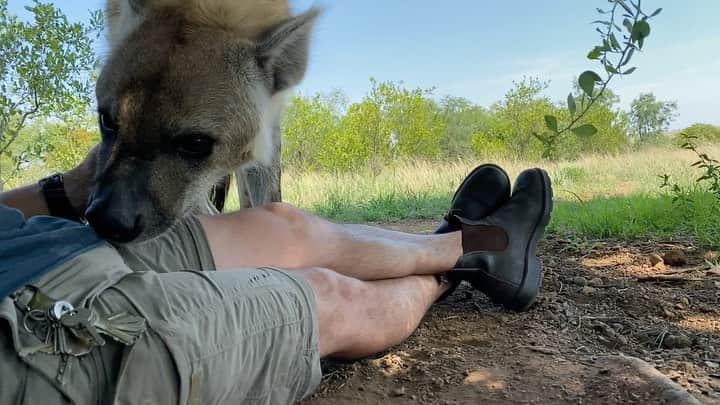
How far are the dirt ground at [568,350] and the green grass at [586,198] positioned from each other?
2.48 ft

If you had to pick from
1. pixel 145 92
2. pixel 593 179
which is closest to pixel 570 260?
pixel 145 92

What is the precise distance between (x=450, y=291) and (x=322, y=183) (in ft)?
Answer: 21.7

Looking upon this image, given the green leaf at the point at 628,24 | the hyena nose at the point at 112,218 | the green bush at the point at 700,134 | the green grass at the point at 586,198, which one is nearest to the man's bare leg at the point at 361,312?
the hyena nose at the point at 112,218

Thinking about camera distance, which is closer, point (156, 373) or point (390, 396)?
point (156, 373)

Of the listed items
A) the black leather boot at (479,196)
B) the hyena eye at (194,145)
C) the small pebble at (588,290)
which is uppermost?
the hyena eye at (194,145)

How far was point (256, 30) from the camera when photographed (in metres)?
2.08

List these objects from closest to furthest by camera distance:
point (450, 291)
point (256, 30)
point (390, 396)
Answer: point (390, 396), point (256, 30), point (450, 291)

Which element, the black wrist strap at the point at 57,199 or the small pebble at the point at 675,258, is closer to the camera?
the black wrist strap at the point at 57,199

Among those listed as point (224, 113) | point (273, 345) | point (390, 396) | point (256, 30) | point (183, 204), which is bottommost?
point (390, 396)

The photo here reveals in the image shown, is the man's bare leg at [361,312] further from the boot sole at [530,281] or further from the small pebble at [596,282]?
the small pebble at [596,282]

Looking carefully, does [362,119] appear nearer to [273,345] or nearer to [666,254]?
[666,254]

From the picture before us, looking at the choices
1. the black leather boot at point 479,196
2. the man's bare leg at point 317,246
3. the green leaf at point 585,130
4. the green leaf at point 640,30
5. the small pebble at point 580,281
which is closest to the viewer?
the green leaf at point 640,30

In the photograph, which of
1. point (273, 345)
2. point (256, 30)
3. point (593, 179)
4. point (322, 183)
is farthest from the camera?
point (322, 183)

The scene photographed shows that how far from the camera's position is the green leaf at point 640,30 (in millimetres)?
1489
